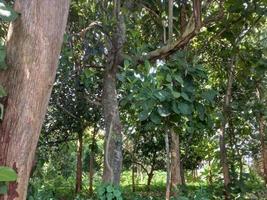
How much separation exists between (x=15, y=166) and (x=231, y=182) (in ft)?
10.5

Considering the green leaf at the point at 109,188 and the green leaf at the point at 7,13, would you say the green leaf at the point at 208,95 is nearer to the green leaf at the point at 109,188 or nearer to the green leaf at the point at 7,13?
the green leaf at the point at 109,188

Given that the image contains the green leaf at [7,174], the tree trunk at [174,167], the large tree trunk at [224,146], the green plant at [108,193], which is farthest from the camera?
the large tree trunk at [224,146]

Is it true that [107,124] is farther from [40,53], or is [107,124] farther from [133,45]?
[40,53]

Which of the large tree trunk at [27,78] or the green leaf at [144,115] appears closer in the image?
the large tree trunk at [27,78]

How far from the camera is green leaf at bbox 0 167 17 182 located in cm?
116

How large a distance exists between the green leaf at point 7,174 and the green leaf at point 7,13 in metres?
0.48

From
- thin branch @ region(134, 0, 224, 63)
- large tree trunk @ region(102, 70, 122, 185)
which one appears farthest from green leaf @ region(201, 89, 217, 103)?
large tree trunk @ region(102, 70, 122, 185)

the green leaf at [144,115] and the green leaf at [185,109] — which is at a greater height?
the green leaf at [185,109]

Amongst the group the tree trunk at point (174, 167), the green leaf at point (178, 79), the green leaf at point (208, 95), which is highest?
the green leaf at point (178, 79)

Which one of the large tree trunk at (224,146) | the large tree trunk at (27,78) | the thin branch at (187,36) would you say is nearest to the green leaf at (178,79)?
the thin branch at (187,36)

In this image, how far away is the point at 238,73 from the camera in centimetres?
474

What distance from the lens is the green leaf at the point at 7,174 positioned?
3.82ft

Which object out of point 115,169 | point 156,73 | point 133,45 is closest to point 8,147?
point 156,73

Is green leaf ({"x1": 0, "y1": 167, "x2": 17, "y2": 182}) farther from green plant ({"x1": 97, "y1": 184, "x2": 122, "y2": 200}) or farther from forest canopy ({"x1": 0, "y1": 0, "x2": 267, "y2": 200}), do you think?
green plant ({"x1": 97, "y1": 184, "x2": 122, "y2": 200})
